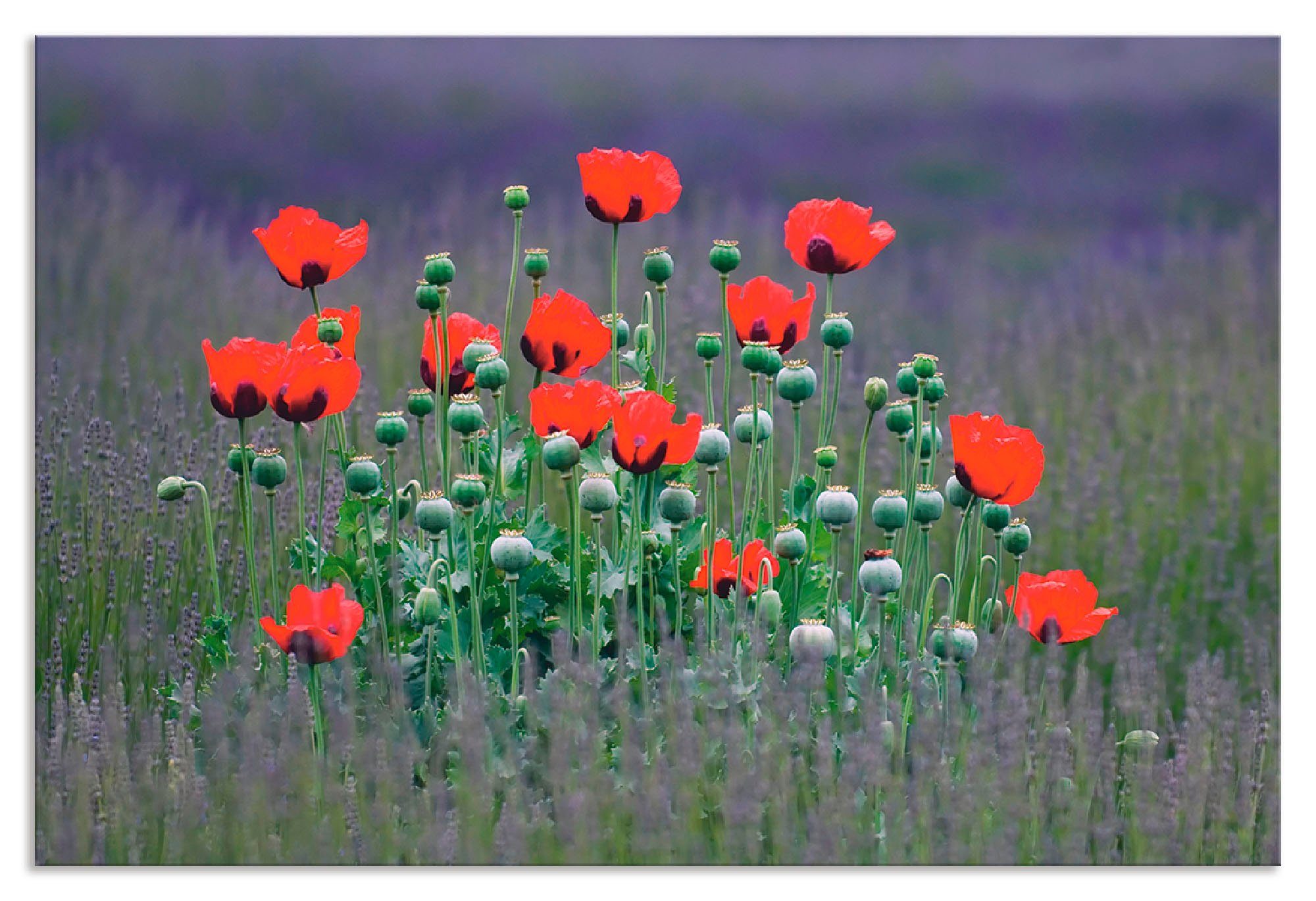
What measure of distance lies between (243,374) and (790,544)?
0.82 meters

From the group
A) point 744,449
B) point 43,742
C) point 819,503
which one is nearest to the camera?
point 819,503

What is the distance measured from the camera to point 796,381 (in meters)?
A: 2.51

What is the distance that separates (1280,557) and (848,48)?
112 cm

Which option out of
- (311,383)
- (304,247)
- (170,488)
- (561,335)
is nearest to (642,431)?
(561,335)

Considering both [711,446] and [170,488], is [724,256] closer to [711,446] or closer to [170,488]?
[711,446]

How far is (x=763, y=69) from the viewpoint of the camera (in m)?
2.97

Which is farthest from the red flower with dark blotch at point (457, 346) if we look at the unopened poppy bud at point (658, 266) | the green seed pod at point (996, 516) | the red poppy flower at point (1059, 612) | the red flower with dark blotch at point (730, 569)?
the red poppy flower at point (1059, 612)

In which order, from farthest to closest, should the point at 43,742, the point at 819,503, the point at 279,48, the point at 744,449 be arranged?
1. the point at 744,449
2. the point at 279,48
3. the point at 43,742
4. the point at 819,503

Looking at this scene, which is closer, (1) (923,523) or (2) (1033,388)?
(1) (923,523)

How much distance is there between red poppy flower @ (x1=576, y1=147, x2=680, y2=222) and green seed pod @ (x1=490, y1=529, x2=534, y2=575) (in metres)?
0.50
